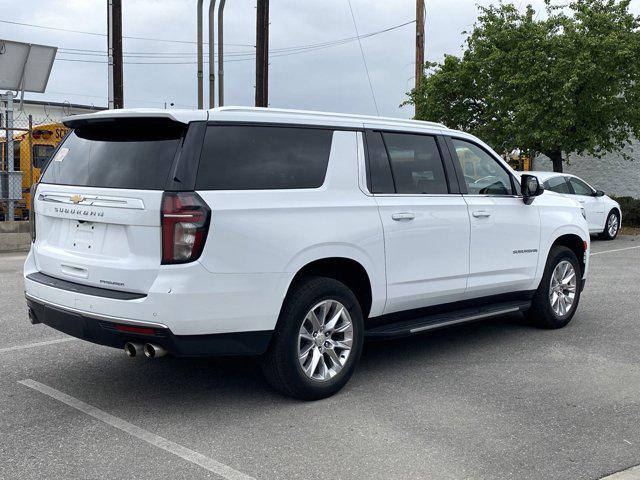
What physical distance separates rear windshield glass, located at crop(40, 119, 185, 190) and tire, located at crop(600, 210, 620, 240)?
49.7ft

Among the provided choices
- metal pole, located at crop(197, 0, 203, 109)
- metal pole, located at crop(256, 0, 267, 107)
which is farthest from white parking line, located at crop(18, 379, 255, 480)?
metal pole, located at crop(197, 0, 203, 109)

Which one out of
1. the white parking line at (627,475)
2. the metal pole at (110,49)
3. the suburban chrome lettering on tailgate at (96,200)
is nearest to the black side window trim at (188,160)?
the suburban chrome lettering on tailgate at (96,200)

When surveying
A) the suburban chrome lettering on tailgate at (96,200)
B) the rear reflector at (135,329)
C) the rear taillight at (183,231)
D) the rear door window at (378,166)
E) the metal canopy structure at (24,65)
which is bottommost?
the rear reflector at (135,329)

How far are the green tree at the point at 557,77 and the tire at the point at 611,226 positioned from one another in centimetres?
348

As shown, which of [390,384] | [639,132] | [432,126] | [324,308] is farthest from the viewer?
[639,132]

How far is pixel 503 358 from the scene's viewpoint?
6219 millimetres

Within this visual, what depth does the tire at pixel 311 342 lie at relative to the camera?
4.74 m

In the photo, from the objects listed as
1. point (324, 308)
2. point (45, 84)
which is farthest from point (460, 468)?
point (45, 84)

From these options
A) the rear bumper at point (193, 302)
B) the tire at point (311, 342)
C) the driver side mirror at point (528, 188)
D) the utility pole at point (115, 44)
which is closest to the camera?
the rear bumper at point (193, 302)

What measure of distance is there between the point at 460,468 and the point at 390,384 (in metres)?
1.52

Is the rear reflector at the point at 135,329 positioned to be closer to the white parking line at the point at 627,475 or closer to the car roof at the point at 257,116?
the car roof at the point at 257,116

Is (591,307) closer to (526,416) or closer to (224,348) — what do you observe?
(526,416)

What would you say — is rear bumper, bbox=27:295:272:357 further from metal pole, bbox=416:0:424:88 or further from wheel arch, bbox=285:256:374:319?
metal pole, bbox=416:0:424:88

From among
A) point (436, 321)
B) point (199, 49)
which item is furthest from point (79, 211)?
point (199, 49)
